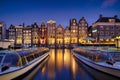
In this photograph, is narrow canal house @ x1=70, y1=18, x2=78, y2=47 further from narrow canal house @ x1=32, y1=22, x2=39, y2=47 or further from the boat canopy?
the boat canopy

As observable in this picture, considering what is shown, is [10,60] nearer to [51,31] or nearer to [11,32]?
[51,31]

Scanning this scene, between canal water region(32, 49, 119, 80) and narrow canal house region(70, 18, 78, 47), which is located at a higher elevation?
narrow canal house region(70, 18, 78, 47)

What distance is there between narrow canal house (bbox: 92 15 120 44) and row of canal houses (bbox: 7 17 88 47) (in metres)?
16.0

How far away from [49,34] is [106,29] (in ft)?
105

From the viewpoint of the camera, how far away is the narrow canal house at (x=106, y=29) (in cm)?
8119

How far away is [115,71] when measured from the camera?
13.6 m

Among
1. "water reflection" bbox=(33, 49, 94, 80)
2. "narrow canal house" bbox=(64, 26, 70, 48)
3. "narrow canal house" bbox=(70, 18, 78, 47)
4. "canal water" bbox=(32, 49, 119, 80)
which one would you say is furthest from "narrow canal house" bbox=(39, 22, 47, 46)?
"canal water" bbox=(32, 49, 119, 80)

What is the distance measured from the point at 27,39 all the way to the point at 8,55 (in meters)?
87.6

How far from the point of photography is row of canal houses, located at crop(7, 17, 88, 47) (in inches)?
3856

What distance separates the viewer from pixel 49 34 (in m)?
100

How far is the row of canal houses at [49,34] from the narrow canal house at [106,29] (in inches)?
631

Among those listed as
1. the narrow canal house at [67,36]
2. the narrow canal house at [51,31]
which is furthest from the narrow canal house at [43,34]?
the narrow canal house at [67,36]

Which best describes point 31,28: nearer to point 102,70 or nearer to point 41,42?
point 41,42

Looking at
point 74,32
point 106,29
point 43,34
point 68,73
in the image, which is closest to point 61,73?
point 68,73
